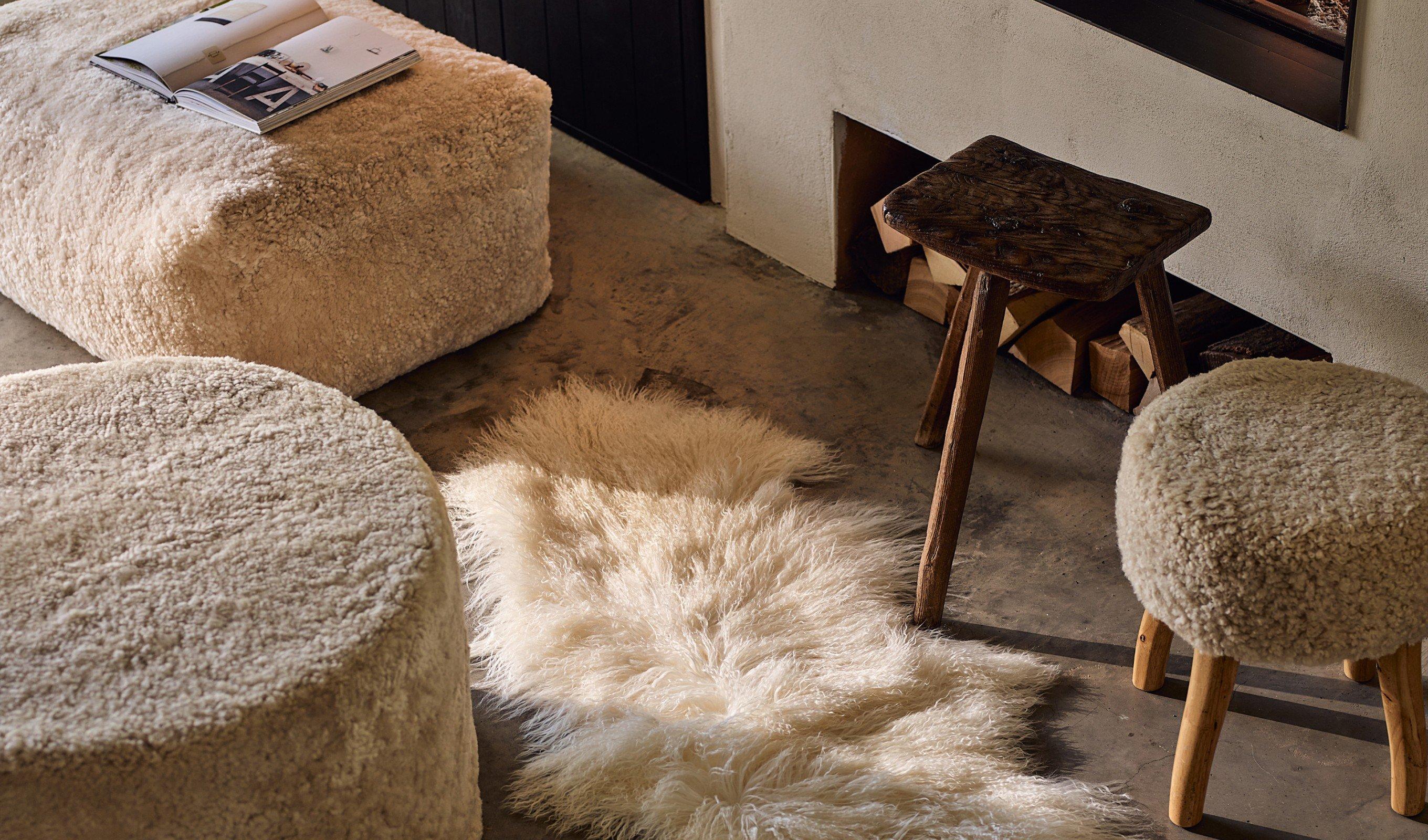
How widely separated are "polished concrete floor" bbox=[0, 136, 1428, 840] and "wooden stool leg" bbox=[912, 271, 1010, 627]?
3.1 inches

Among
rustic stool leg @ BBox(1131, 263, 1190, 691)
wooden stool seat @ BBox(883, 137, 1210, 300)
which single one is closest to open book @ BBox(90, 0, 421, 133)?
wooden stool seat @ BBox(883, 137, 1210, 300)

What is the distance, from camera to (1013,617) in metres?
1.72

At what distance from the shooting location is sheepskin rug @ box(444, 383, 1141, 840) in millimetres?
1419

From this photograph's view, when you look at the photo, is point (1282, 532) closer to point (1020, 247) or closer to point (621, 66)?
point (1020, 247)

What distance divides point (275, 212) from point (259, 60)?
41cm

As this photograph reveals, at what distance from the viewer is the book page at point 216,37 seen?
2.13 m

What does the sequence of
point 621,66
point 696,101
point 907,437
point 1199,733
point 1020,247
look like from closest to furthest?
point 1199,733
point 1020,247
point 907,437
point 696,101
point 621,66

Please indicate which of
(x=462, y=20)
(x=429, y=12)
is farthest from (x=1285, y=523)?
(x=429, y=12)

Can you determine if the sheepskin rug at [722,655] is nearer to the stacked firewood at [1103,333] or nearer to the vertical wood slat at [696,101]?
the stacked firewood at [1103,333]

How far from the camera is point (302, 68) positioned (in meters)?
2.16

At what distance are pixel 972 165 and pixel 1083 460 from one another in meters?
0.58

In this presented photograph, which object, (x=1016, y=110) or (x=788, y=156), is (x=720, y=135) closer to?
(x=788, y=156)

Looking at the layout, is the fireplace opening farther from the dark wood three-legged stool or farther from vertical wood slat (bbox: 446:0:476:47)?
vertical wood slat (bbox: 446:0:476:47)

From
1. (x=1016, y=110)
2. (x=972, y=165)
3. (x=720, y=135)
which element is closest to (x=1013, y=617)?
(x=972, y=165)
